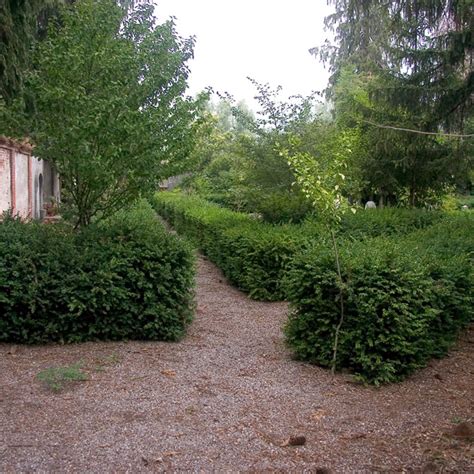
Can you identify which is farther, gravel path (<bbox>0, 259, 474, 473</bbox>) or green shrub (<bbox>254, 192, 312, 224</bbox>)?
green shrub (<bbox>254, 192, 312, 224</bbox>)

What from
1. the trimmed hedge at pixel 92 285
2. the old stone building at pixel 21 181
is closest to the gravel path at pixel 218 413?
the trimmed hedge at pixel 92 285

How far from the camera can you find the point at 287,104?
37.2 ft

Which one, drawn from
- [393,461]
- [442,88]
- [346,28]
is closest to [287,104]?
[442,88]

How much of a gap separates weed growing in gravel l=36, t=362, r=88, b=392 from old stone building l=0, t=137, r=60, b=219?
7.45 m

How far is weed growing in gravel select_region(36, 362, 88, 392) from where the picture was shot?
4211mm

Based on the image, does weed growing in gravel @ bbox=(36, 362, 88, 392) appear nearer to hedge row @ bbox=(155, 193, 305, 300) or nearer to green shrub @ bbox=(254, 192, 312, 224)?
hedge row @ bbox=(155, 193, 305, 300)

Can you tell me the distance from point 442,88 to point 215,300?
6078 millimetres

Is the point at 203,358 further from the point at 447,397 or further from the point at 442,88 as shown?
the point at 442,88

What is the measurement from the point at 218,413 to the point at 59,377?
1.40m

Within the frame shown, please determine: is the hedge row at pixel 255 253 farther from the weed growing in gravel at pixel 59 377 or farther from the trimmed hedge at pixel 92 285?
the weed growing in gravel at pixel 59 377

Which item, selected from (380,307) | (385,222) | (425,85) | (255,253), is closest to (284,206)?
(385,222)

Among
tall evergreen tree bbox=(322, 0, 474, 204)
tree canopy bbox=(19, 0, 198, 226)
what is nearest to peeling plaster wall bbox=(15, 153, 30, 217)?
tree canopy bbox=(19, 0, 198, 226)

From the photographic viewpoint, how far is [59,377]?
4379 millimetres

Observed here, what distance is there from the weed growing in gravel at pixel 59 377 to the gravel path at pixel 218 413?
7 centimetres
